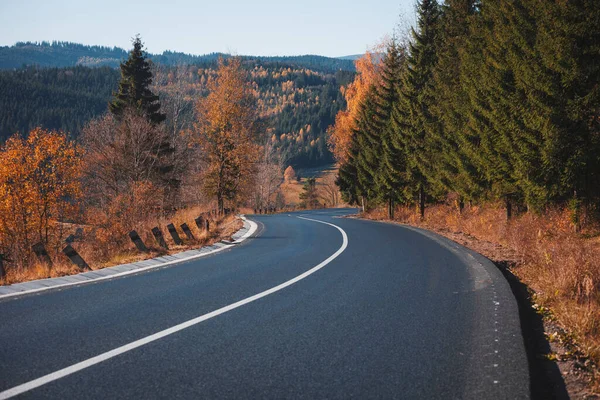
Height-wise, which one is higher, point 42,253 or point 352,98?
point 352,98

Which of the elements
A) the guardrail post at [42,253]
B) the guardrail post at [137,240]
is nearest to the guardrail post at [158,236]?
the guardrail post at [137,240]

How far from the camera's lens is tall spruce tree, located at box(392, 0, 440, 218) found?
88.9ft

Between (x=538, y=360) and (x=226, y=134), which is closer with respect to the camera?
(x=538, y=360)

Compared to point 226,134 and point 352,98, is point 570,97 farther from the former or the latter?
point 352,98

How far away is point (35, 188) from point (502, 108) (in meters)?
23.6

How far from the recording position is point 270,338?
4.55 m

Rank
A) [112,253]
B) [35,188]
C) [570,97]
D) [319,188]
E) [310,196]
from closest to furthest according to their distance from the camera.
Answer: [112,253] → [570,97] → [35,188] → [310,196] → [319,188]

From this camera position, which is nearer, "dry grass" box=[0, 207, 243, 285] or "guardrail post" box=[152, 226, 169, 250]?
"dry grass" box=[0, 207, 243, 285]

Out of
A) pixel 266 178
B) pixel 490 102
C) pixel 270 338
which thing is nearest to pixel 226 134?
pixel 490 102

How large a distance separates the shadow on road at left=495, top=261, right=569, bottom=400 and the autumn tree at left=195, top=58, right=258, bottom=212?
2751 cm

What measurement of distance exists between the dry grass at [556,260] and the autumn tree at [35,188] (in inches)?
818

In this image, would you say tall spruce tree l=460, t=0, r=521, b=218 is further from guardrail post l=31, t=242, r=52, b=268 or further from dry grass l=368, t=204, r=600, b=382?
guardrail post l=31, t=242, r=52, b=268

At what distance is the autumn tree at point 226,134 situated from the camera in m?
33.1

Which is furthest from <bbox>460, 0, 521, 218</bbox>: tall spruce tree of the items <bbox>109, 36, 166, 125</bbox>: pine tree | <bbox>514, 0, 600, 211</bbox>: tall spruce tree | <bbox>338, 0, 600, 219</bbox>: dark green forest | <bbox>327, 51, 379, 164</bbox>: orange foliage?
<bbox>109, 36, 166, 125</bbox>: pine tree
